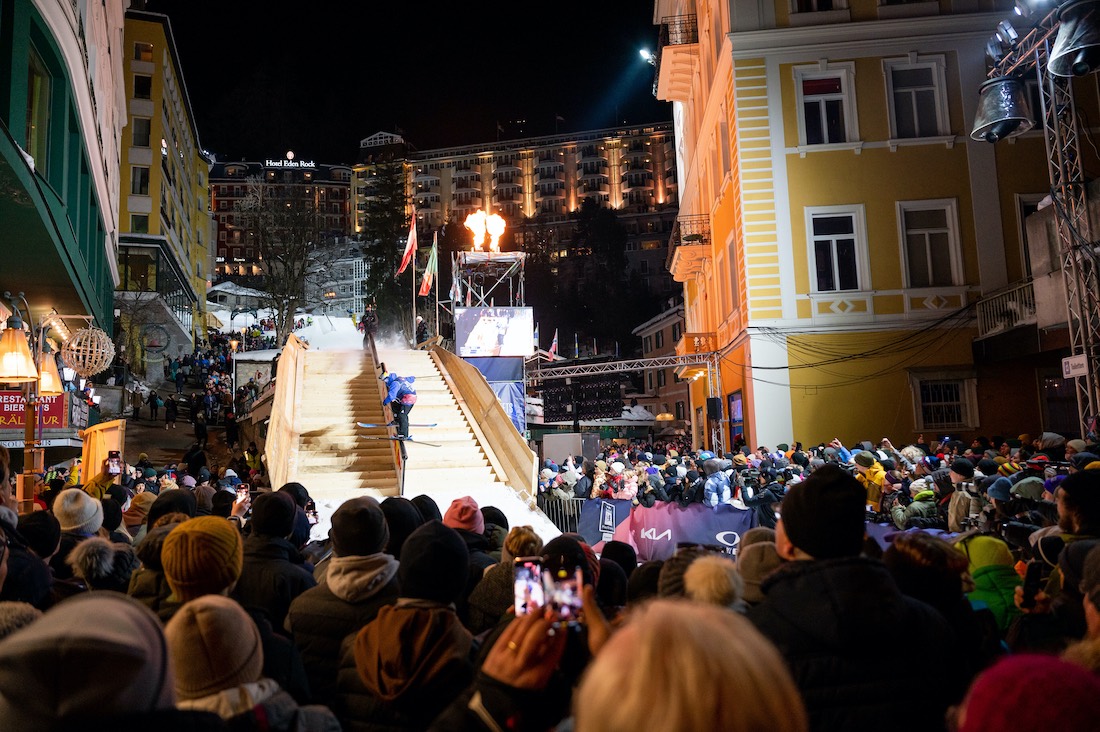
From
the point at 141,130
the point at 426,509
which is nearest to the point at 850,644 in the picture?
the point at 426,509

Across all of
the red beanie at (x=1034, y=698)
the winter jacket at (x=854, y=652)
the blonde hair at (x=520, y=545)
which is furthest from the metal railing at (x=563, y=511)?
the red beanie at (x=1034, y=698)

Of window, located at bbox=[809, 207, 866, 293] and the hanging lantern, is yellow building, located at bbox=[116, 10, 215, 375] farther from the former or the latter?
window, located at bbox=[809, 207, 866, 293]

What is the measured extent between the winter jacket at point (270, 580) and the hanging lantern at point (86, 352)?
972cm

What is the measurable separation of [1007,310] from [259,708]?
21.6 meters

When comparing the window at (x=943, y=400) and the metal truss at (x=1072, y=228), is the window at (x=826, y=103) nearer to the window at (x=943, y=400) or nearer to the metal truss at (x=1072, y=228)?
the window at (x=943, y=400)

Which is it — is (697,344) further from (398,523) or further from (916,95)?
(398,523)

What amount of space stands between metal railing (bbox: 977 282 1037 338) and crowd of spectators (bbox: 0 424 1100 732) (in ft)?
46.9

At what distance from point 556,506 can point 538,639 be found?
13135 mm

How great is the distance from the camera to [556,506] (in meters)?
15.4

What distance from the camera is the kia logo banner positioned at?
1017 centimetres

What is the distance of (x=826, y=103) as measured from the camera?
22.5m

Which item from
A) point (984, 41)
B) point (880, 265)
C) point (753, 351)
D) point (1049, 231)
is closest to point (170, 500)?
point (1049, 231)

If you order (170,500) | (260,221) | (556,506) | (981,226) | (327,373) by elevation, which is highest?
(260,221)

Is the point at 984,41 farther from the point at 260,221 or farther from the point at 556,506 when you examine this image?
the point at 260,221
